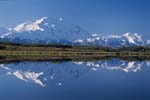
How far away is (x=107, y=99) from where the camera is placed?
59.5 feet

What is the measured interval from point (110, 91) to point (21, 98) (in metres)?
4.65

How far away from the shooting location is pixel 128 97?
61.3 feet

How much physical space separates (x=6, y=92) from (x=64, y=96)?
327 centimetres

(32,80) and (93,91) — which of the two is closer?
(93,91)

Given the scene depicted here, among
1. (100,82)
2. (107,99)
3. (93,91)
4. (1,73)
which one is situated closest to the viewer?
(107,99)

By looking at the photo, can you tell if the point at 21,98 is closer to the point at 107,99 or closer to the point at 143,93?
the point at 107,99

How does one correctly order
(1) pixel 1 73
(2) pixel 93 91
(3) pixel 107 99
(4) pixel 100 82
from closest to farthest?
(3) pixel 107 99
(2) pixel 93 91
(4) pixel 100 82
(1) pixel 1 73

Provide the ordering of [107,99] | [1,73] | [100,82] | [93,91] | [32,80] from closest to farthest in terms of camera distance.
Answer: [107,99] → [93,91] → [100,82] → [32,80] → [1,73]

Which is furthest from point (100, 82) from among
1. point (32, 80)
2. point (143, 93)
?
point (143, 93)

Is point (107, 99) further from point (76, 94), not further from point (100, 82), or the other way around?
point (100, 82)

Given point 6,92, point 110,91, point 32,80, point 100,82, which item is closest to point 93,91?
point 110,91

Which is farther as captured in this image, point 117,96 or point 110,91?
point 110,91

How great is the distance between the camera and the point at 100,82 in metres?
27.0

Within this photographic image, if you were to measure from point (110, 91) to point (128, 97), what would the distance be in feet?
8.30
